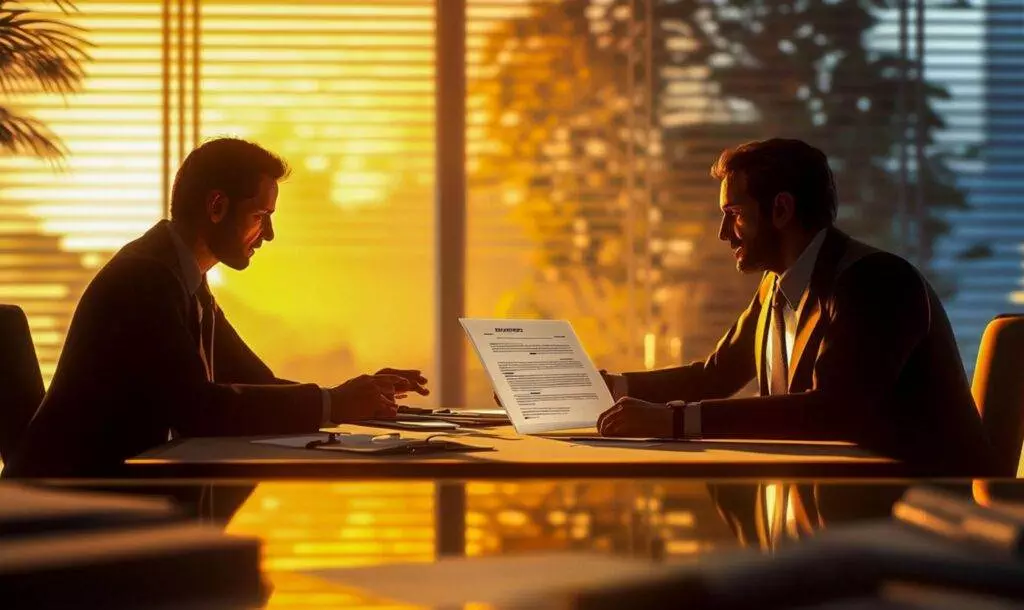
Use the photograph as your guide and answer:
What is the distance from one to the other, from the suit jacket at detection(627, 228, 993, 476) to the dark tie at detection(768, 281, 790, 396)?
122 mm

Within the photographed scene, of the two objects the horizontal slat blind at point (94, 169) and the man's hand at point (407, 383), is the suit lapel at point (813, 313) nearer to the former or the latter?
the man's hand at point (407, 383)

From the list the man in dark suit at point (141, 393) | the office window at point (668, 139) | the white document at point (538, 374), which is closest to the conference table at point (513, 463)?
the man in dark suit at point (141, 393)

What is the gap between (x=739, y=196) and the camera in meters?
2.78

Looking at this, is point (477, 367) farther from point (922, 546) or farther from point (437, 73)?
point (922, 546)

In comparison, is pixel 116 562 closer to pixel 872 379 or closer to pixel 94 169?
pixel 872 379

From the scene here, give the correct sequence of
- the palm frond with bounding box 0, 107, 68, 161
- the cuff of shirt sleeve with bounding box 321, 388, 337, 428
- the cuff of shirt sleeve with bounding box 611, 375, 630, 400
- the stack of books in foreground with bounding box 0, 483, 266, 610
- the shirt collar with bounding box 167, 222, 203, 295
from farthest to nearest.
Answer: the palm frond with bounding box 0, 107, 68, 161 < the cuff of shirt sleeve with bounding box 611, 375, 630, 400 < the shirt collar with bounding box 167, 222, 203, 295 < the cuff of shirt sleeve with bounding box 321, 388, 337, 428 < the stack of books in foreground with bounding box 0, 483, 266, 610

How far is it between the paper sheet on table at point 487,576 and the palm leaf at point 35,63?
378cm

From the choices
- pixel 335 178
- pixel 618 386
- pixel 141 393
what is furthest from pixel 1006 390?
pixel 335 178

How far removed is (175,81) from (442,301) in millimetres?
1394

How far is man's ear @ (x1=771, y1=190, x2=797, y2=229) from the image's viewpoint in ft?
8.92

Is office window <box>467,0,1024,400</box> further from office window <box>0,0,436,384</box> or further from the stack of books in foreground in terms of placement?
the stack of books in foreground

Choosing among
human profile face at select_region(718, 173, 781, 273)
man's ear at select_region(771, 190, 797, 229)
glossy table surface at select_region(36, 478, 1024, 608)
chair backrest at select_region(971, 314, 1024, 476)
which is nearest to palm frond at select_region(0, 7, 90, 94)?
human profile face at select_region(718, 173, 781, 273)

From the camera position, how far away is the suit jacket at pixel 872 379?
2242mm

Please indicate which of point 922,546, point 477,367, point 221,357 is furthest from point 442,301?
point 922,546
